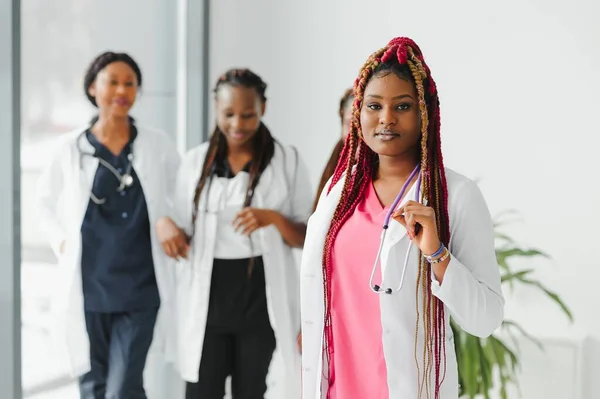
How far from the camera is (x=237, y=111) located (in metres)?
2.47

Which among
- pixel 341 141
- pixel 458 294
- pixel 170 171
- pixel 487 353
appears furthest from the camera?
pixel 487 353

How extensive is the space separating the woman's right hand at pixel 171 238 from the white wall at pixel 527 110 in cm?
135

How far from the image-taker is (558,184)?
3.24 meters

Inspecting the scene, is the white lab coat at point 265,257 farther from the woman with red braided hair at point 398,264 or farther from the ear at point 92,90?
the woman with red braided hair at point 398,264

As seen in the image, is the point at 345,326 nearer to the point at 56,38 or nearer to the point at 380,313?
the point at 380,313

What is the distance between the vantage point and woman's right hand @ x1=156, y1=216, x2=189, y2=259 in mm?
2521

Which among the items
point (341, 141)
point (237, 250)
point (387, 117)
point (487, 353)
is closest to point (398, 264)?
point (387, 117)

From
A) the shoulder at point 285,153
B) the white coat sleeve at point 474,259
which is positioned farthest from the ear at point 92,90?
Result: the white coat sleeve at point 474,259

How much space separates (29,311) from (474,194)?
1779 mm

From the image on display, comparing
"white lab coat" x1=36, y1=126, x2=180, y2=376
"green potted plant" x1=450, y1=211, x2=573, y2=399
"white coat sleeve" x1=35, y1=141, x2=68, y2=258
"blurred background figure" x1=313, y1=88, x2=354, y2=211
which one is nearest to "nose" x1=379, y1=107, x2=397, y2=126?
"blurred background figure" x1=313, y1=88, x2=354, y2=211

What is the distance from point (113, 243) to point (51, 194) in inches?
10.2

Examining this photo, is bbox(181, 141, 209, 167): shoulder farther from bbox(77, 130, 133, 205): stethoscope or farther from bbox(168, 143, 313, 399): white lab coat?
bbox(77, 130, 133, 205): stethoscope

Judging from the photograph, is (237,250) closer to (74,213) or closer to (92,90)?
(74,213)

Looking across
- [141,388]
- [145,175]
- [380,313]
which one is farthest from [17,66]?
[380,313]
